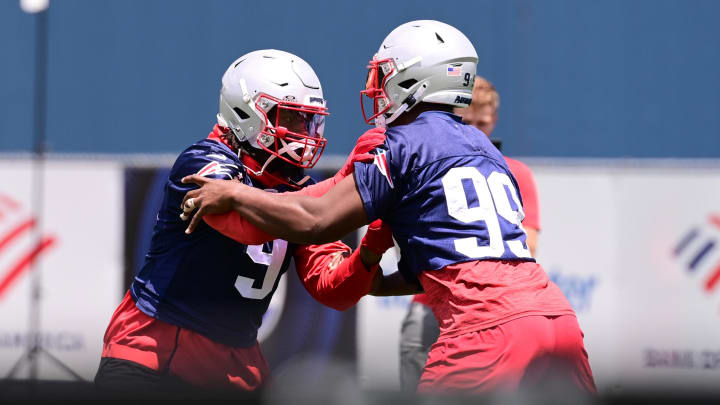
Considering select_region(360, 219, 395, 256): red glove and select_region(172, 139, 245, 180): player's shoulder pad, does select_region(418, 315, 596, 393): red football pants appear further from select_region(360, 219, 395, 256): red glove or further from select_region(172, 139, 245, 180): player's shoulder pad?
select_region(172, 139, 245, 180): player's shoulder pad

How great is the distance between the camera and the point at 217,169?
313 cm

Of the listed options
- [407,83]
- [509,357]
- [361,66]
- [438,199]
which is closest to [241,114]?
[407,83]

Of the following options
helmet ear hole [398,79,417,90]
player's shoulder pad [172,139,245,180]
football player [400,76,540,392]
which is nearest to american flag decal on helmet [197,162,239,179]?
player's shoulder pad [172,139,245,180]

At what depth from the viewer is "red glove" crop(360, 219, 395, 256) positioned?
3.25m

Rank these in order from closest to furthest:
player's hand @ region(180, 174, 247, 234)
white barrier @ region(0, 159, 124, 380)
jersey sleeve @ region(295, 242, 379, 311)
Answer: player's hand @ region(180, 174, 247, 234) < jersey sleeve @ region(295, 242, 379, 311) < white barrier @ region(0, 159, 124, 380)

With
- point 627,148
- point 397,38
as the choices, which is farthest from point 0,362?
point 627,148

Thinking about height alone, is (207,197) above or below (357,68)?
above

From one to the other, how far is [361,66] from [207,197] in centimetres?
520

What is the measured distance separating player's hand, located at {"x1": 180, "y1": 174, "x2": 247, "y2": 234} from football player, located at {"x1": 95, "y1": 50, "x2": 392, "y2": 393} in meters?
0.04

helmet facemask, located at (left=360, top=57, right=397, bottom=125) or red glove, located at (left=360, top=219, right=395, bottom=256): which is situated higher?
helmet facemask, located at (left=360, top=57, right=397, bottom=125)

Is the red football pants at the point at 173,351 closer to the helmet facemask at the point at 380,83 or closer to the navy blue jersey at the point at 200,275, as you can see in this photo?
the navy blue jersey at the point at 200,275

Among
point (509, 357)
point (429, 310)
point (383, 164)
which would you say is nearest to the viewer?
point (509, 357)

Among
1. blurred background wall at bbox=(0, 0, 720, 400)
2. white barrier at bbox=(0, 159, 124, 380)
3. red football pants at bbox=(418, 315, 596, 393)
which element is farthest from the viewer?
blurred background wall at bbox=(0, 0, 720, 400)

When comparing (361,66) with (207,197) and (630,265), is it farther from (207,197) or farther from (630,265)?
(207,197)
